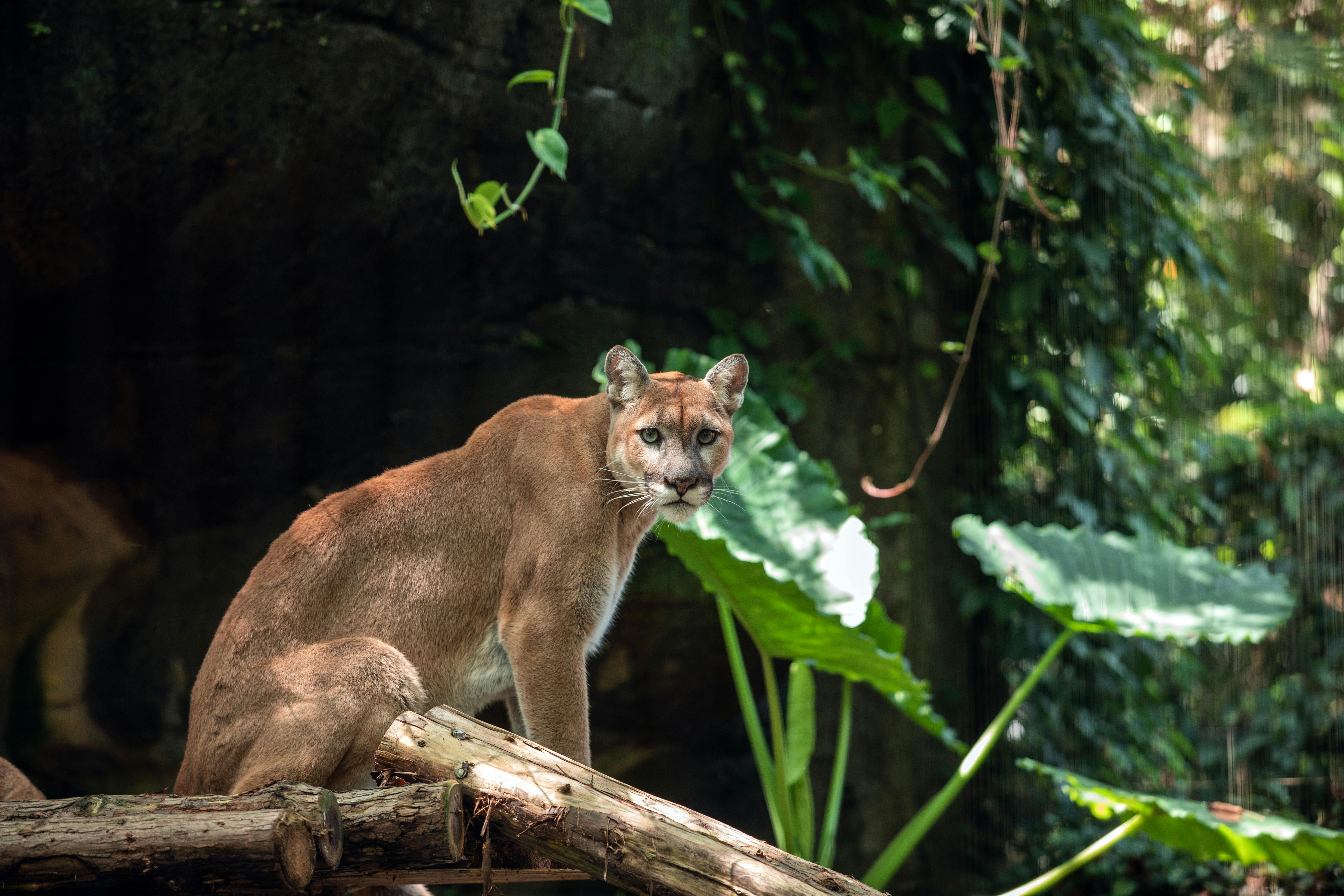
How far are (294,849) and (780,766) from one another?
8.51 ft

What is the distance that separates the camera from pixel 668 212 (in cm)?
547

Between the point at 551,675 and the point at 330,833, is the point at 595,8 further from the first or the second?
the point at 330,833

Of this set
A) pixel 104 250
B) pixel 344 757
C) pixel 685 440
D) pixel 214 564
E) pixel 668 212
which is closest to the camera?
pixel 344 757

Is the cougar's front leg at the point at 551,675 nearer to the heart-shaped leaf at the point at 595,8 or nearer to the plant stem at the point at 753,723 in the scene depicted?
the plant stem at the point at 753,723

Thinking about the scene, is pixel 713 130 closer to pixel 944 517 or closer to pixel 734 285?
pixel 734 285

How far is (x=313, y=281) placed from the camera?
4.77m

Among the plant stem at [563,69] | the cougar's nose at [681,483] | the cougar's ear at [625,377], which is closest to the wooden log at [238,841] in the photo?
the cougar's nose at [681,483]

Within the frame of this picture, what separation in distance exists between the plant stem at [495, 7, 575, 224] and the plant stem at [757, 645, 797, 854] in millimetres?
2141

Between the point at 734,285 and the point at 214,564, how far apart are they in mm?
3058

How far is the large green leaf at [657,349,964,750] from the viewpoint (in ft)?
12.5

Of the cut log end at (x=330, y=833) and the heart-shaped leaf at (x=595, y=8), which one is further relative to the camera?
the heart-shaped leaf at (x=595, y=8)

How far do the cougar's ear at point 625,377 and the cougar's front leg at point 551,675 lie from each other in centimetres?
70

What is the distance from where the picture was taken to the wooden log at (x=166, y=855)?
2264 millimetres

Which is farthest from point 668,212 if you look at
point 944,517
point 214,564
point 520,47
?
Answer: point 214,564
